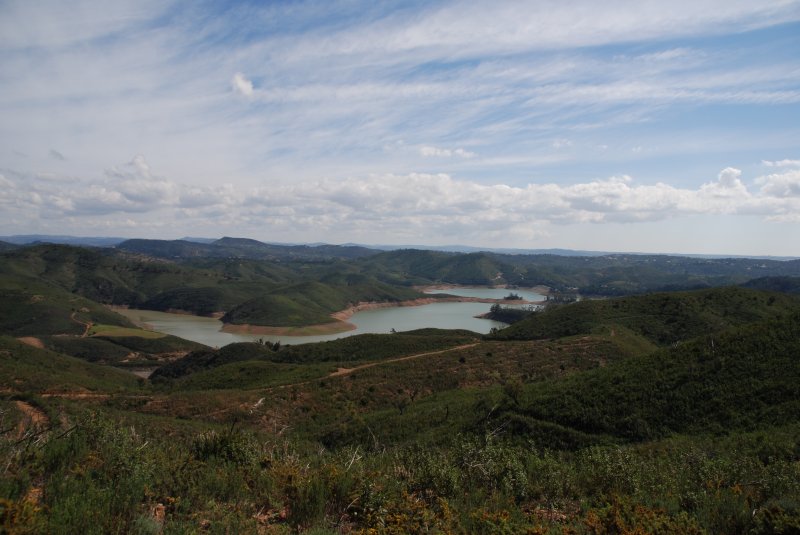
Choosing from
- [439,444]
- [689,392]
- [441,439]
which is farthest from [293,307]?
[689,392]

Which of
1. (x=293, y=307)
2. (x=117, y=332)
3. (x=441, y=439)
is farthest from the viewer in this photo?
(x=293, y=307)

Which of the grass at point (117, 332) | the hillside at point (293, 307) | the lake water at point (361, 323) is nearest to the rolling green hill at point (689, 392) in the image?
the lake water at point (361, 323)

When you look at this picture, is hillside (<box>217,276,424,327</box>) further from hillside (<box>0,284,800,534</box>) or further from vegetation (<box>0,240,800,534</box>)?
hillside (<box>0,284,800,534</box>)

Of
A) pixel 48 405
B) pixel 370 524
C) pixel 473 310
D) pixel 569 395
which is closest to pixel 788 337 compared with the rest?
pixel 569 395

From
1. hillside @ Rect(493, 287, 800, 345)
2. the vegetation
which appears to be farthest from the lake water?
the vegetation

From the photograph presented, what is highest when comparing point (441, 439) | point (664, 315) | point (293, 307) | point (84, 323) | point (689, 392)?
point (689, 392)

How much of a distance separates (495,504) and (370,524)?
9.19ft

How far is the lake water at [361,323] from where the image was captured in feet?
401

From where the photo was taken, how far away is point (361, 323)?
494 ft

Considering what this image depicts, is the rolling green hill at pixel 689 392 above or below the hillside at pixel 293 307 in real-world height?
above

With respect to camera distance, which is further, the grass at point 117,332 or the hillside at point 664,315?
the grass at point 117,332

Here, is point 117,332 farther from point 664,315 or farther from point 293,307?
point 664,315

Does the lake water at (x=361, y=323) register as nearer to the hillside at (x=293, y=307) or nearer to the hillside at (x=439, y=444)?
the hillside at (x=293, y=307)

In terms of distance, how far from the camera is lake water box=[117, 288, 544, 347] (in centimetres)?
12212
